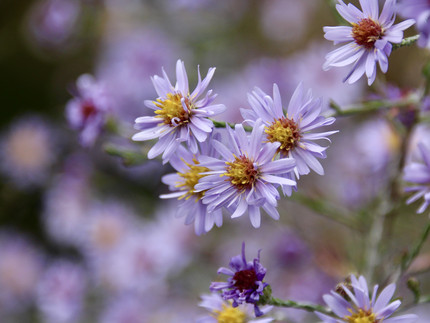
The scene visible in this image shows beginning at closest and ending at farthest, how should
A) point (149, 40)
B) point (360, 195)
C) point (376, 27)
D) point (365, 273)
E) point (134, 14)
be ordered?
point (376, 27)
point (365, 273)
point (360, 195)
point (149, 40)
point (134, 14)

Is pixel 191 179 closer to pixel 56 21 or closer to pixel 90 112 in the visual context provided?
pixel 90 112

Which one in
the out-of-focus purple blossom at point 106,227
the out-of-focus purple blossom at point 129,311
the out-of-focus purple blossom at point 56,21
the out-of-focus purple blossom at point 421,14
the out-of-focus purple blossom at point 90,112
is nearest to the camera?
the out-of-focus purple blossom at point 421,14

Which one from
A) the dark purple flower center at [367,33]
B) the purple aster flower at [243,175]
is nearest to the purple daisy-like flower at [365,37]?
the dark purple flower center at [367,33]

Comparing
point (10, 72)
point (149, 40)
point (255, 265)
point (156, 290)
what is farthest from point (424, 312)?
point (10, 72)

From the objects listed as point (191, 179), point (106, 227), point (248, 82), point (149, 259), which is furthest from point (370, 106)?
point (106, 227)

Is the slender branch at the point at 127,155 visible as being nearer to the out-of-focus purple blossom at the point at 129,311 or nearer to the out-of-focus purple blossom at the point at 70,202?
the out-of-focus purple blossom at the point at 129,311

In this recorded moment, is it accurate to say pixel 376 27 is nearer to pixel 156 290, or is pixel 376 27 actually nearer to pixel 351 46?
pixel 351 46

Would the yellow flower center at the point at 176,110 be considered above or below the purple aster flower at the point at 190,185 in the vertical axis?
above
